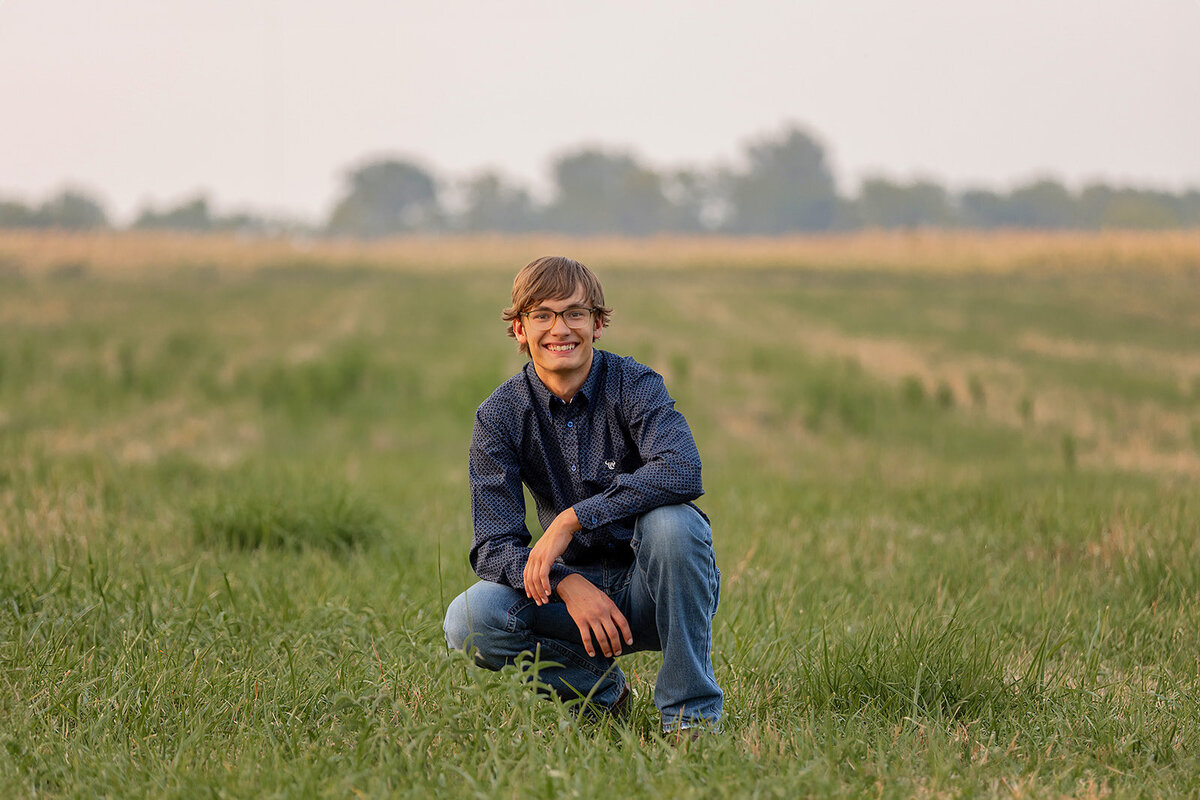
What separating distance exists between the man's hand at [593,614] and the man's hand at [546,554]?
0.23 feet

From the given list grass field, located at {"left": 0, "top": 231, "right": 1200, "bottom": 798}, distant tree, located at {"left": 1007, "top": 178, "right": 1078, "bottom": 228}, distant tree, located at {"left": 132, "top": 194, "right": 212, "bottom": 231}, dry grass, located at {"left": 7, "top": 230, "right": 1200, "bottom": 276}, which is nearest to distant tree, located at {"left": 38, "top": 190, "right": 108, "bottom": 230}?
distant tree, located at {"left": 132, "top": 194, "right": 212, "bottom": 231}

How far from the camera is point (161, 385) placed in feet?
44.0

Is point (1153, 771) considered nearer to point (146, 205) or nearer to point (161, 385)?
point (161, 385)

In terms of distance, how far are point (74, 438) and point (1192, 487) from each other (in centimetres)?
870

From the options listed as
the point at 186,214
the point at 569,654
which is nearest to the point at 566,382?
the point at 569,654

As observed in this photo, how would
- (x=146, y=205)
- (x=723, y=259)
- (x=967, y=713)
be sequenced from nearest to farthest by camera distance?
(x=967, y=713) → (x=723, y=259) → (x=146, y=205)

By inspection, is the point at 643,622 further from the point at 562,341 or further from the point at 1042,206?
the point at 1042,206

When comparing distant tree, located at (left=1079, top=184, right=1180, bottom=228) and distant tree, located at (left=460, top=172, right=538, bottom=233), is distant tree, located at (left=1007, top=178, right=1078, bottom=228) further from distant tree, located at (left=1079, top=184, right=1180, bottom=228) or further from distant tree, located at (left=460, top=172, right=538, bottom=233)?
distant tree, located at (left=460, top=172, right=538, bottom=233)

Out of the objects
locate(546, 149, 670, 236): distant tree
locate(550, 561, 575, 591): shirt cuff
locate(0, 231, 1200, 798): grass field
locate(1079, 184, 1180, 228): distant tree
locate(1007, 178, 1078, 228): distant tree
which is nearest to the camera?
locate(0, 231, 1200, 798): grass field

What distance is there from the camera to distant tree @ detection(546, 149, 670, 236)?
9275 centimetres

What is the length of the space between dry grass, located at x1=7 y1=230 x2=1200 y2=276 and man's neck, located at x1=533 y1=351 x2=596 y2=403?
31177mm

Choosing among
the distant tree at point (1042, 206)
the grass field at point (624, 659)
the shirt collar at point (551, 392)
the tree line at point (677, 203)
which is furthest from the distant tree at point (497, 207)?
the shirt collar at point (551, 392)

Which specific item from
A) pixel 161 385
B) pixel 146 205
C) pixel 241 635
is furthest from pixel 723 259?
pixel 146 205

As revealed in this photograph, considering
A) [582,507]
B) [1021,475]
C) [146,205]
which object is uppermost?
[146,205]
